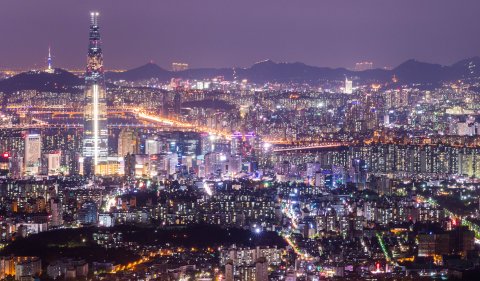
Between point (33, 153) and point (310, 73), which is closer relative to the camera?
point (33, 153)

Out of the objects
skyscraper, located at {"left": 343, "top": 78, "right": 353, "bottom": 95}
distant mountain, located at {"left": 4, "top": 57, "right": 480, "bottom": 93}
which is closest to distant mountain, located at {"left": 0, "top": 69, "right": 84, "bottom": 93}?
distant mountain, located at {"left": 4, "top": 57, "right": 480, "bottom": 93}

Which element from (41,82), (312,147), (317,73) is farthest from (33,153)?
(317,73)

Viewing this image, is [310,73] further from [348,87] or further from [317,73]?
[348,87]

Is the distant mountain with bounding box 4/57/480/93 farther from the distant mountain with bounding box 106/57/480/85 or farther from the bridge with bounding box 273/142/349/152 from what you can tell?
the bridge with bounding box 273/142/349/152

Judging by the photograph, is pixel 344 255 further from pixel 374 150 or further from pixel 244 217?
pixel 374 150

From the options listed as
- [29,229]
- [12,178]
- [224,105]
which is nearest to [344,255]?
[29,229]

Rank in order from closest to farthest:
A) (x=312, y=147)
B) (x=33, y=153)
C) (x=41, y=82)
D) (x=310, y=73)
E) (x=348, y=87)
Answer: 1. (x=33, y=153)
2. (x=312, y=147)
3. (x=41, y=82)
4. (x=348, y=87)
5. (x=310, y=73)

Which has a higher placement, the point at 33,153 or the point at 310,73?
the point at 310,73
